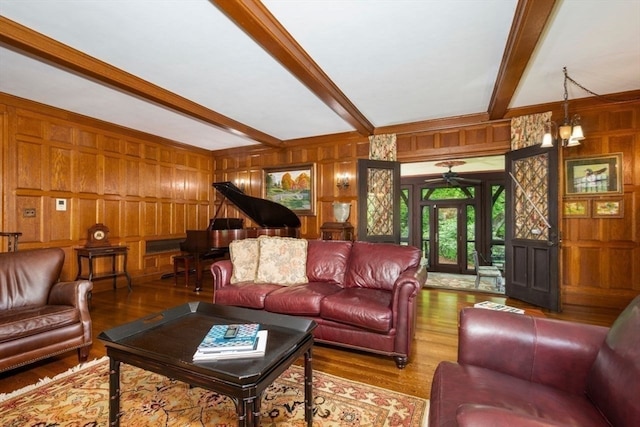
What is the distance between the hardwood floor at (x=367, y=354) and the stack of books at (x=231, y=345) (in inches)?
39.5

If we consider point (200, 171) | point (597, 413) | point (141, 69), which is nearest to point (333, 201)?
point (200, 171)

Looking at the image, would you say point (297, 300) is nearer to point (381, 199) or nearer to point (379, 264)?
point (379, 264)

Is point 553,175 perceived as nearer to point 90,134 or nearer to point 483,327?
point 483,327

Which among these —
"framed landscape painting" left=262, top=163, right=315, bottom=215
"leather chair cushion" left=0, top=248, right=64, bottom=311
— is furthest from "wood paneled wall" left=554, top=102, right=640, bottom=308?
"leather chair cushion" left=0, top=248, right=64, bottom=311

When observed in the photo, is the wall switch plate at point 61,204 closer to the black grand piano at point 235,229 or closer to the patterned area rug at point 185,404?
the black grand piano at point 235,229

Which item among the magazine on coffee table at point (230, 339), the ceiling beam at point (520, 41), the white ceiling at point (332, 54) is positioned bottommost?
the magazine on coffee table at point (230, 339)

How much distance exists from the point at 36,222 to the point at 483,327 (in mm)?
5629

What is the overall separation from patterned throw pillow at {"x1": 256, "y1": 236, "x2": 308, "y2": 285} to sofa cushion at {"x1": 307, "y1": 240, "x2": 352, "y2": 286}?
0.08 metres

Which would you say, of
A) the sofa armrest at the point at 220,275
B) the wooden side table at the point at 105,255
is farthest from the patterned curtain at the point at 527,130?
the wooden side table at the point at 105,255

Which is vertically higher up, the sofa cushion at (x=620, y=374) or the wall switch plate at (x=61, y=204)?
the wall switch plate at (x=61, y=204)

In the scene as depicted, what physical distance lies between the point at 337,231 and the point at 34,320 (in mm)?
3964

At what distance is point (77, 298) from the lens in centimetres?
258

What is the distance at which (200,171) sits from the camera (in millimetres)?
6875

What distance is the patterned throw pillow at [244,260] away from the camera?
130 inches
